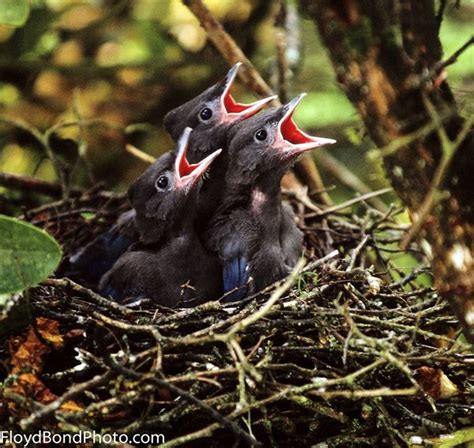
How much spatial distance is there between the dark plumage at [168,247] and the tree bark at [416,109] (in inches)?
61.8

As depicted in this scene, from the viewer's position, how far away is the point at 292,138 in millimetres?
3332

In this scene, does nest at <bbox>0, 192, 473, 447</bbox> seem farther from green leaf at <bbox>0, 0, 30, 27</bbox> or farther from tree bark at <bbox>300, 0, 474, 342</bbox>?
green leaf at <bbox>0, 0, 30, 27</bbox>

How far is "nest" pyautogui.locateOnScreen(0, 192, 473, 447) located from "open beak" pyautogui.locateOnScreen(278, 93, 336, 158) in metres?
0.75

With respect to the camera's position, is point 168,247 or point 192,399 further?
point 168,247

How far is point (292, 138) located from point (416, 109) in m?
1.70

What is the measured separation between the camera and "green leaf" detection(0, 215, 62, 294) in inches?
81.4

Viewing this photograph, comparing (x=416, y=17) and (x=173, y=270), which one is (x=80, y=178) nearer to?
(x=173, y=270)

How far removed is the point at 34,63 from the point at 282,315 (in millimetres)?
2894

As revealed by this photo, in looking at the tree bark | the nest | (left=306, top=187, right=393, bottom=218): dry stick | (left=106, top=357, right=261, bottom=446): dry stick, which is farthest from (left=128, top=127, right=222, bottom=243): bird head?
the tree bark

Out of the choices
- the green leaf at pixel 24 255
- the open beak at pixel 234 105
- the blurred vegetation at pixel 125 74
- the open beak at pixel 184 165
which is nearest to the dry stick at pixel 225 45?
the open beak at pixel 234 105

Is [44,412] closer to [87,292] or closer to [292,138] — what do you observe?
[87,292]

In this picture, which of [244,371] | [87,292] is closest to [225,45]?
[87,292]

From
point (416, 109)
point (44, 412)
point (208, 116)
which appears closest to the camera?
point (416, 109)

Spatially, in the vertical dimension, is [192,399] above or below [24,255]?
below
